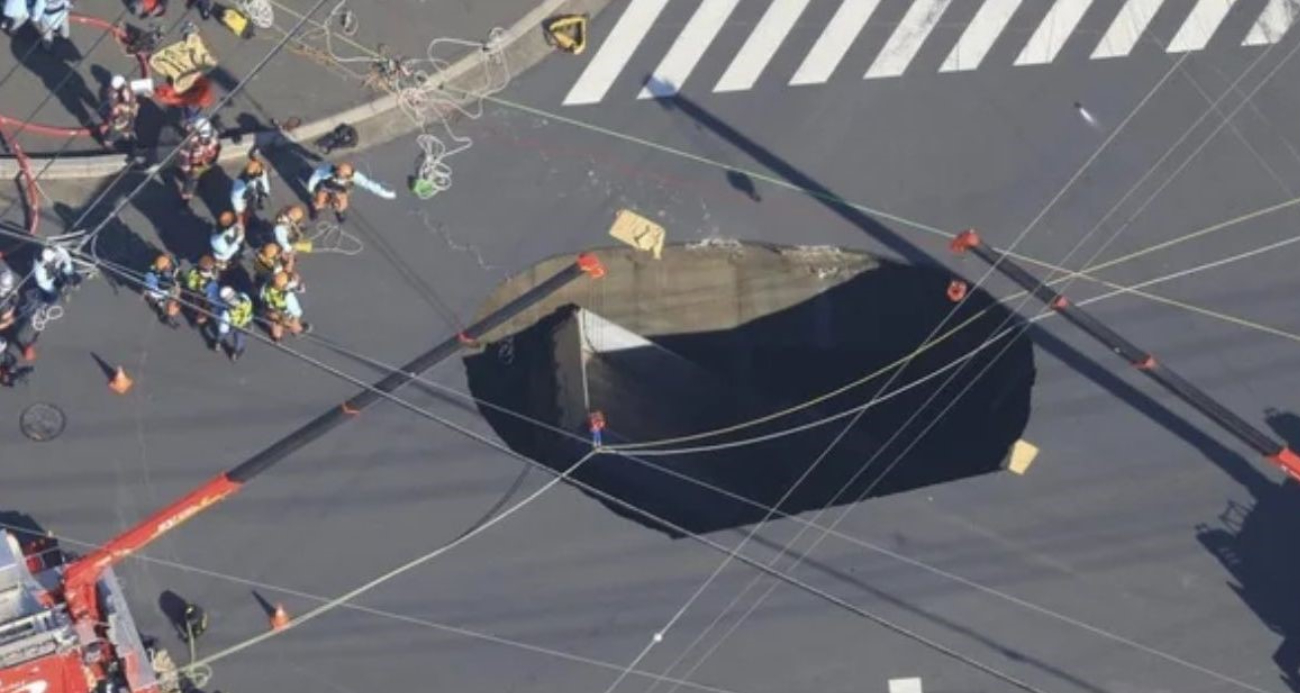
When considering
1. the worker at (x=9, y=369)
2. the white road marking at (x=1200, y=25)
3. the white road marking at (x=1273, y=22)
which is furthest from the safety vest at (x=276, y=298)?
the white road marking at (x=1273, y=22)

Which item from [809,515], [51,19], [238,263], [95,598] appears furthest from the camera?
[51,19]

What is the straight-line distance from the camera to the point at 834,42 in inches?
1394

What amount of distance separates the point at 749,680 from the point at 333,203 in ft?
36.4

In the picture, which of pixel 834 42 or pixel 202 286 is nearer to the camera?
A: pixel 202 286

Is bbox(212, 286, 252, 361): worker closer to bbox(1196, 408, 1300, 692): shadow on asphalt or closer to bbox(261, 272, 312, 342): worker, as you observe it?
bbox(261, 272, 312, 342): worker

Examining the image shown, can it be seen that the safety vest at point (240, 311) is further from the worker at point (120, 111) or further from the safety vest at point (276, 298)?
the worker at point (120, 111)

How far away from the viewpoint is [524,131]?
1379 inches

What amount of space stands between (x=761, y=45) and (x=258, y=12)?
30.5ft

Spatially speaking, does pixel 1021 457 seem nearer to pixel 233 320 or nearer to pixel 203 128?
pixel 233 320

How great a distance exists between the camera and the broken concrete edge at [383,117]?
34.2 m

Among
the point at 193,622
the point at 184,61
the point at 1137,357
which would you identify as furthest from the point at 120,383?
the point at 1137,357

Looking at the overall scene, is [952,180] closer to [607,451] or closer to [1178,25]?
[1178,25]

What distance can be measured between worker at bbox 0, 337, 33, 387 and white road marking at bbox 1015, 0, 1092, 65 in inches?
735

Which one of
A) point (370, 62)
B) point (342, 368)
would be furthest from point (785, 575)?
point (370, 62)
